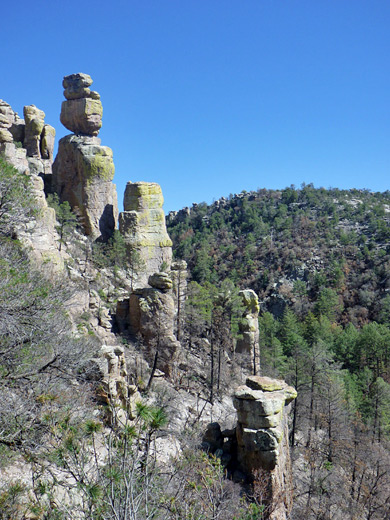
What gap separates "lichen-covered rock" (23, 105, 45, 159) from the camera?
39406 millimetres

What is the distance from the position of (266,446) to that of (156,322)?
11306 millimetres

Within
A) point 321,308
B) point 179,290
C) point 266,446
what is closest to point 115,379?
point 266,446

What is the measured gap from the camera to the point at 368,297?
48.5m

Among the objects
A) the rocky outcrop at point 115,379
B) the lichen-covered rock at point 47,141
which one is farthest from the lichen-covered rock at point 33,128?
the rocky outcrop at point 115,379

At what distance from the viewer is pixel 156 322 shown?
24.1 m

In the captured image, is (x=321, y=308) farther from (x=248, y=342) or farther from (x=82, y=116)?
(x=82, y=116)

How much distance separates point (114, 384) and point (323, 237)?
184 ft

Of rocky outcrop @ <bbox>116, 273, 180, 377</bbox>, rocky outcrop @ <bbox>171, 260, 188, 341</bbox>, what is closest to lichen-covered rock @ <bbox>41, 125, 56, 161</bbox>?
rocky outcrop @ <bbox>171, 260, 188, 341</bbox>

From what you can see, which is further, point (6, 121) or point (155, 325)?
point (6, 121)

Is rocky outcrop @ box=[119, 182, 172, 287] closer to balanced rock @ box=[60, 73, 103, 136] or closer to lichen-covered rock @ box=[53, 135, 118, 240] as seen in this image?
lichen-covered rock @ box=[53, 135, 118, 240]

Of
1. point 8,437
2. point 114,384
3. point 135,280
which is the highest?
point 135,280

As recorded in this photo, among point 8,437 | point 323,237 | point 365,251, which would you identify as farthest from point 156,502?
point 323,237

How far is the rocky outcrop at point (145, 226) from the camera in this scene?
1355 inches

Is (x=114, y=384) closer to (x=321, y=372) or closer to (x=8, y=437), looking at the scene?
(x=8, y=437)
